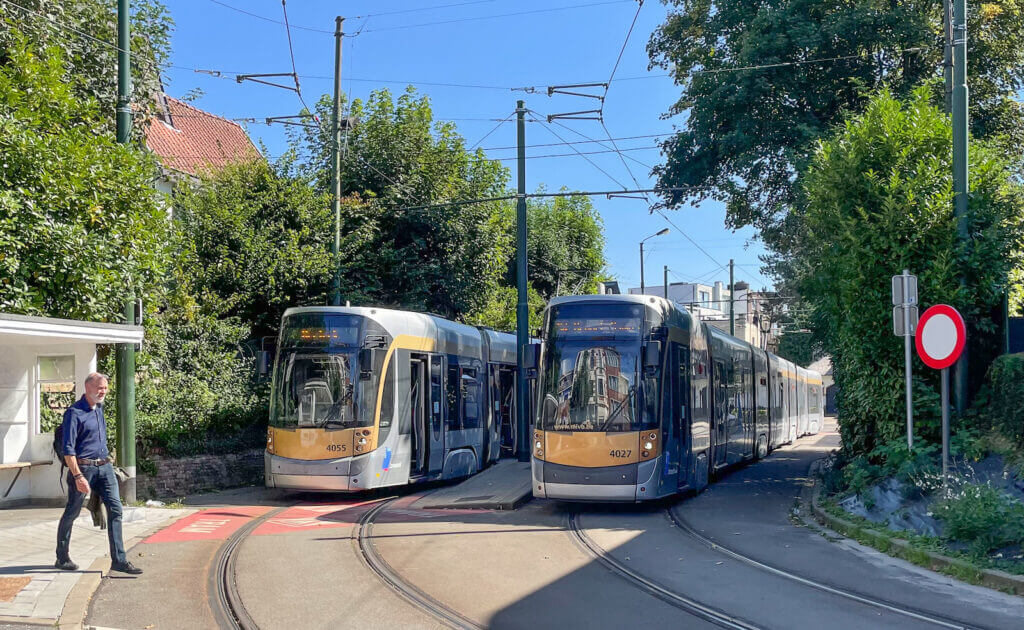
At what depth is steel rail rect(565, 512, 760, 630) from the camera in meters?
7.42

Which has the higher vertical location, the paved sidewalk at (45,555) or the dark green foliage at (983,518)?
the dark green foliage at (983,518)

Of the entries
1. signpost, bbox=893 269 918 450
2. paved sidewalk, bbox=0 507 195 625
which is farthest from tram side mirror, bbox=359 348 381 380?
signpost, bbox=893 269 918 450

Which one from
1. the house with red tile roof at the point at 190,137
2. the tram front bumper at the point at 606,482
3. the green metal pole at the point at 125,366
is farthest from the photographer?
the house with red tile roof at the point at 190,137

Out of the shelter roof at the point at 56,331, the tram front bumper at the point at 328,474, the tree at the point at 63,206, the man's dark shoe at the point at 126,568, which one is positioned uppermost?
the tree at the point at 63,206

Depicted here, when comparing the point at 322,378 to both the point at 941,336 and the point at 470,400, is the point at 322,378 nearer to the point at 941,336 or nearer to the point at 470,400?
the point at 470,400

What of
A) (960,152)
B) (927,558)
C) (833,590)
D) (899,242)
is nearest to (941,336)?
(927,558)

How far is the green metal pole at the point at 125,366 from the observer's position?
43.2ft

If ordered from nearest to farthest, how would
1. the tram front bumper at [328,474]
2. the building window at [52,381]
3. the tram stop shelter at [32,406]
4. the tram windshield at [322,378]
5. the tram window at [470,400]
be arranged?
the tram stop shelter at [32,406]
the building window at [52,381]
the tram front bumper at [328,474]
the tram windshield at [322,378]
the tram window at [470,400]

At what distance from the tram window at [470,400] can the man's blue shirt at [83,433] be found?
10.3m

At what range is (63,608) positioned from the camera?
754 cm

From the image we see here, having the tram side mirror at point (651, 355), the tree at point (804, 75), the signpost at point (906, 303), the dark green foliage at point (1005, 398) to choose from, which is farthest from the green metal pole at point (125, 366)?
the tree at point (804, 75)

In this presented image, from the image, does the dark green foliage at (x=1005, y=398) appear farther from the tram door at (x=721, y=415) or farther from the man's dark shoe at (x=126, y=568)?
the man's dark shoe at (x=126, y=568)

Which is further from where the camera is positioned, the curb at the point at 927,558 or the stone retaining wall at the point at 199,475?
the stone retaining wall at the point at 199,475

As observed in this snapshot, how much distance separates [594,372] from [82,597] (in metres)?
7.64
